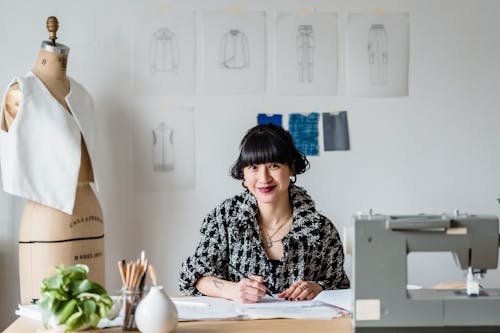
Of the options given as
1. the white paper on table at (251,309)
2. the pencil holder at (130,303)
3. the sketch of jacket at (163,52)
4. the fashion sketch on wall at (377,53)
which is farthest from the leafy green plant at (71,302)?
the fashion sketch on wall at (377,53)

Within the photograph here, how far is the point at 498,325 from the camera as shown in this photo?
2070 millimetres

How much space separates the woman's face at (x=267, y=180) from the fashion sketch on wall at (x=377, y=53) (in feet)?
4.46

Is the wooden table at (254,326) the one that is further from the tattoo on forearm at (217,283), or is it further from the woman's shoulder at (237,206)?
the woman's shoulder at (237,206)

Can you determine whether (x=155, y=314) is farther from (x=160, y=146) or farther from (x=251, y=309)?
(x=160, y=146)

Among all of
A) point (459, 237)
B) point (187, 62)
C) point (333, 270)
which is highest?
point (187, 62)

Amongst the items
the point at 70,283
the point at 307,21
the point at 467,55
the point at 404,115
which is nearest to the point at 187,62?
the point at 307,21

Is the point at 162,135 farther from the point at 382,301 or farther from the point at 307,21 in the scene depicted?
the point at 382,301

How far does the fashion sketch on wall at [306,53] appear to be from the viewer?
4.23 meters

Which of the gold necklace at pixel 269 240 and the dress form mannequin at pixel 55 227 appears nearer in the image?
the gold necklace at pixel 269 240

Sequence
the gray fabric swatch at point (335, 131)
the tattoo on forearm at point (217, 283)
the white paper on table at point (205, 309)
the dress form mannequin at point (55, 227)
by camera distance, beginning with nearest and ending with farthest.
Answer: the white paper on table at point (205, 309) < the tattoo on forearm at point (217, 283) < the dress form mannequin at point (55, 227) < the gray fabric swatch at point (335, 131)

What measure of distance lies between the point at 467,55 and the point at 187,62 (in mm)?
1557

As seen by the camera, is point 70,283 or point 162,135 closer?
point 70,283

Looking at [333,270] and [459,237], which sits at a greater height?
[459,237]

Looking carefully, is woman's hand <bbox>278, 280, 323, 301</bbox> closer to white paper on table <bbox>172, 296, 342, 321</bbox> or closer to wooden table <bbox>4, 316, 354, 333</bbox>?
white paper on table <bbox>172, 296, 342, 321</bbox>
